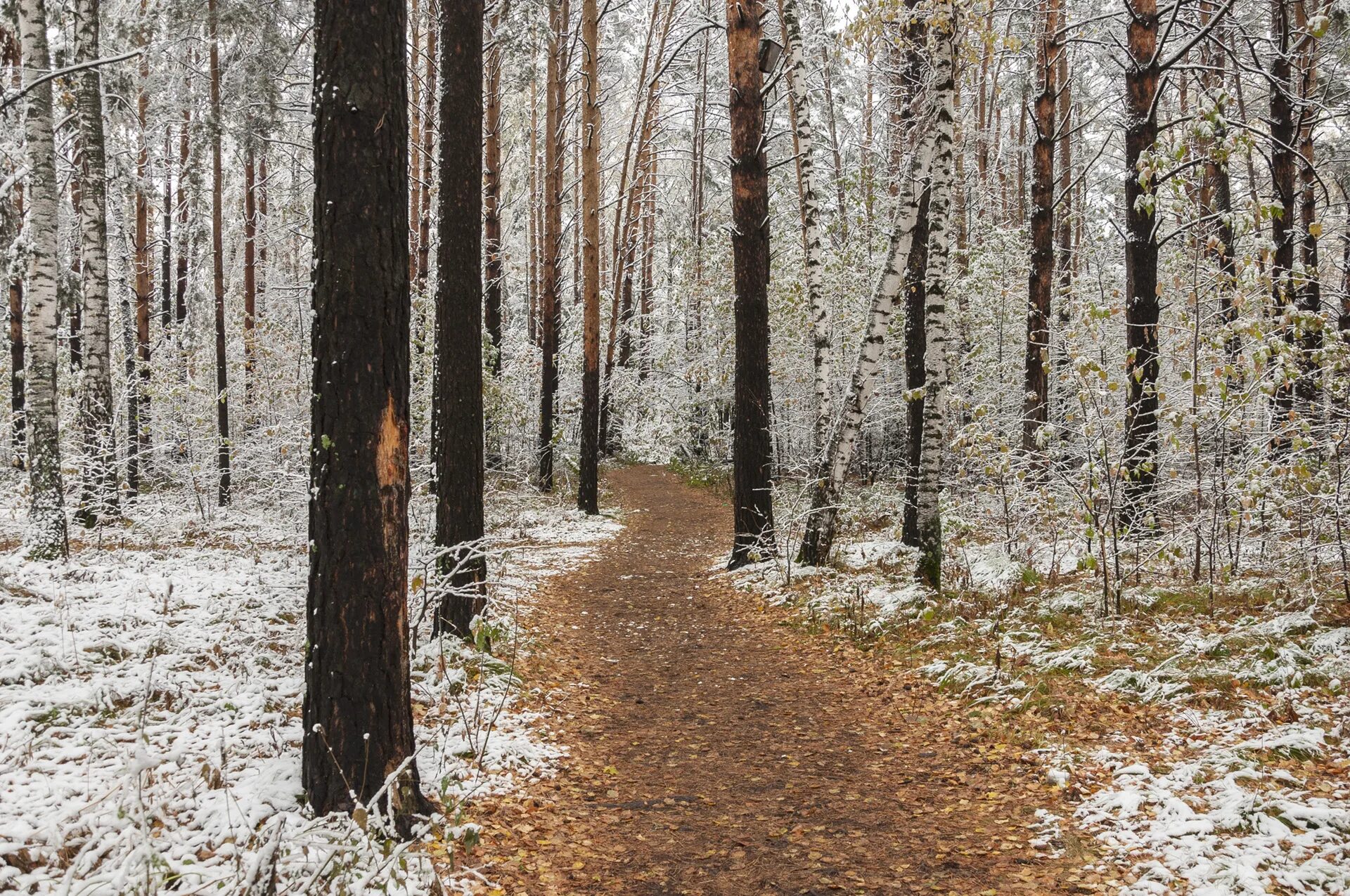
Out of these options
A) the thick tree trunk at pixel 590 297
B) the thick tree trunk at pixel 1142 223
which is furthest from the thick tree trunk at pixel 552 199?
the thick tree trunk at pixel 1142 223

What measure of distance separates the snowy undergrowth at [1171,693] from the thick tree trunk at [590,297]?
8.35 metres

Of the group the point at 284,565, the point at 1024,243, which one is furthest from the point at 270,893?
the point at 1024,243

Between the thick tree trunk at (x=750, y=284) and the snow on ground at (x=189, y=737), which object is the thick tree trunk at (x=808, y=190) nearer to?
the thick tree trunk at (x=750, y=284)

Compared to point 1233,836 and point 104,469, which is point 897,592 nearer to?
point 1233,836

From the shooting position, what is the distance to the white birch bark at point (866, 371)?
8461 millimetres

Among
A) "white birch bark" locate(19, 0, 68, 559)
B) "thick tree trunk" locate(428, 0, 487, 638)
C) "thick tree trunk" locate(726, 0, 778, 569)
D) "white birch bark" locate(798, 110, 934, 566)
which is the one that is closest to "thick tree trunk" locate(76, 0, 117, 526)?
"white birch bark" locate(19, 0, 68, 559)

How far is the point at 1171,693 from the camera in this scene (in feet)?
16.5

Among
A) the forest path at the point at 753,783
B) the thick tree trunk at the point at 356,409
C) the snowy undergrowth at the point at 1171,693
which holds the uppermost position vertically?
the thick tree trunk at the point at 356,409

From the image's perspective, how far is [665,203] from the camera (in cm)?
3322

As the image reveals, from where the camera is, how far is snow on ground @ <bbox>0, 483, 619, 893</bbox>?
313 cm

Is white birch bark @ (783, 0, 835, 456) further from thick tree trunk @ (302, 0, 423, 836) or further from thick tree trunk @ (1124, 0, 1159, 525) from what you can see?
thick tree trunk @ (302, 0, 423, 836)

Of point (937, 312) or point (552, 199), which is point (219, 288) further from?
point (937, 312)

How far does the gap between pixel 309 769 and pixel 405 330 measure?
222cm

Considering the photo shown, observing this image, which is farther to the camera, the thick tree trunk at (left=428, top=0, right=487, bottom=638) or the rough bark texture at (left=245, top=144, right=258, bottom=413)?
the rough bark texture at (left=245, top=144, right=258, bottom=413)
